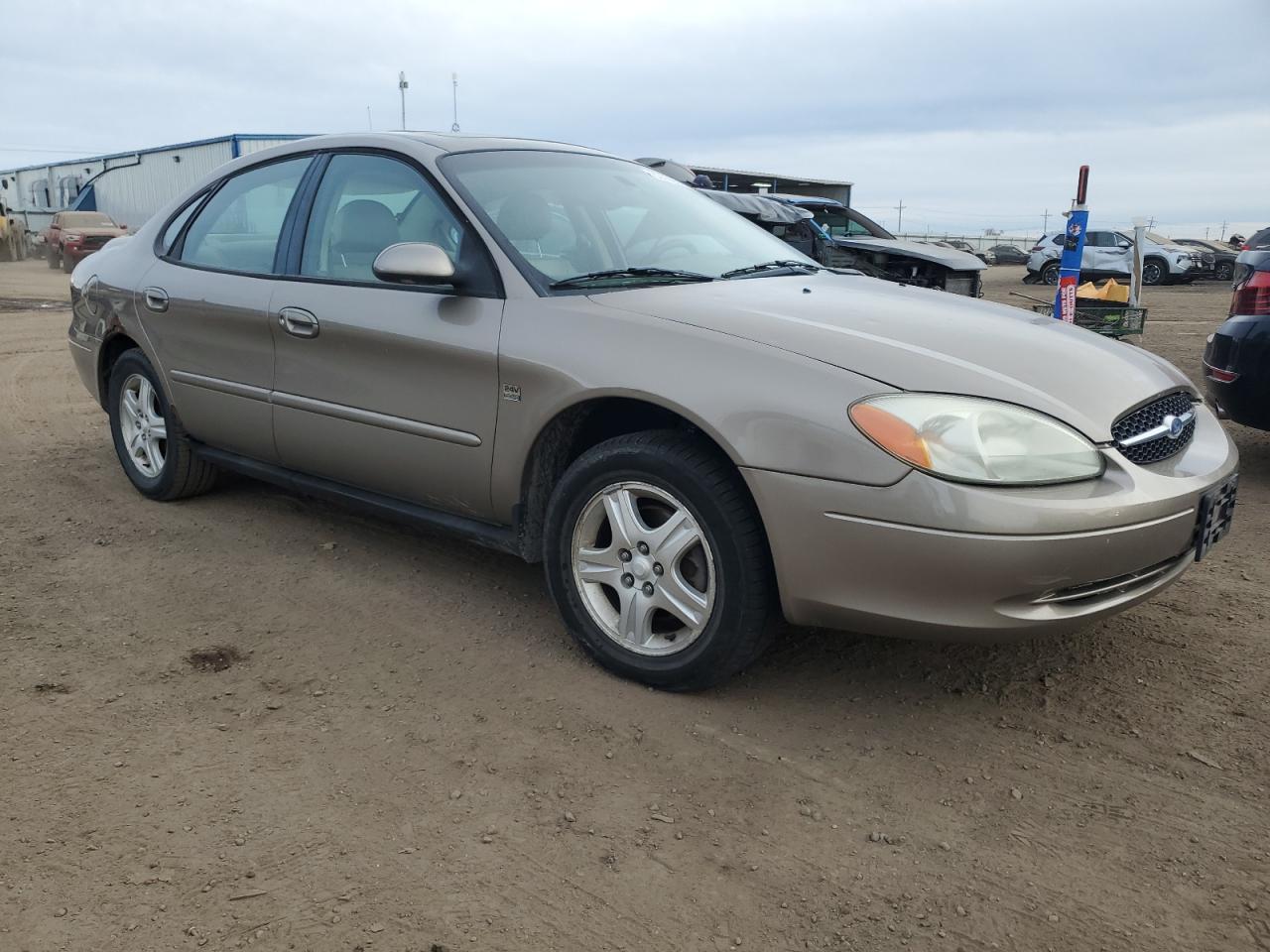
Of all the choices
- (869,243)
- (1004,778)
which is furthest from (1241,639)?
(869,243)

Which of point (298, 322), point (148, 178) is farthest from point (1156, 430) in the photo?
point (148, 178)

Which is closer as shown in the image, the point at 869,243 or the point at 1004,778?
the point at 1004,778

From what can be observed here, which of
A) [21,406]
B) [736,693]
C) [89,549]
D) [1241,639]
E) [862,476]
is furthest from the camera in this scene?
[21,406]

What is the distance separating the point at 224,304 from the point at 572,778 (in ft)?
8.00

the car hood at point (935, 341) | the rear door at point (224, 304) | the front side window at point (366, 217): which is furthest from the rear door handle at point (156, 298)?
the car hood at point (935, 341)

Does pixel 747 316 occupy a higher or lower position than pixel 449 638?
higher

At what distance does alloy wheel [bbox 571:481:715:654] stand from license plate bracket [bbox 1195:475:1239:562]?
4.20 feet

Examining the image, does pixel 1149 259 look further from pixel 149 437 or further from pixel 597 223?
pixel 149 437

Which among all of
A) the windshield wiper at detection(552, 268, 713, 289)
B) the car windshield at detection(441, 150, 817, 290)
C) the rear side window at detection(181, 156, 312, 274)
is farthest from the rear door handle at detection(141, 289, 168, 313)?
the windshield wiper at detection(552, 268, 713, 289)

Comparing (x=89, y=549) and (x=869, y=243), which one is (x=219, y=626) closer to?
(x=89, y=549)

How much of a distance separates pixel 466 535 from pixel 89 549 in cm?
182

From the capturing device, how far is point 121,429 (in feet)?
15.7

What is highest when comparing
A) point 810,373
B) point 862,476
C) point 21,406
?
point 810,373

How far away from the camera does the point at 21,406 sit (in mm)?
6988
